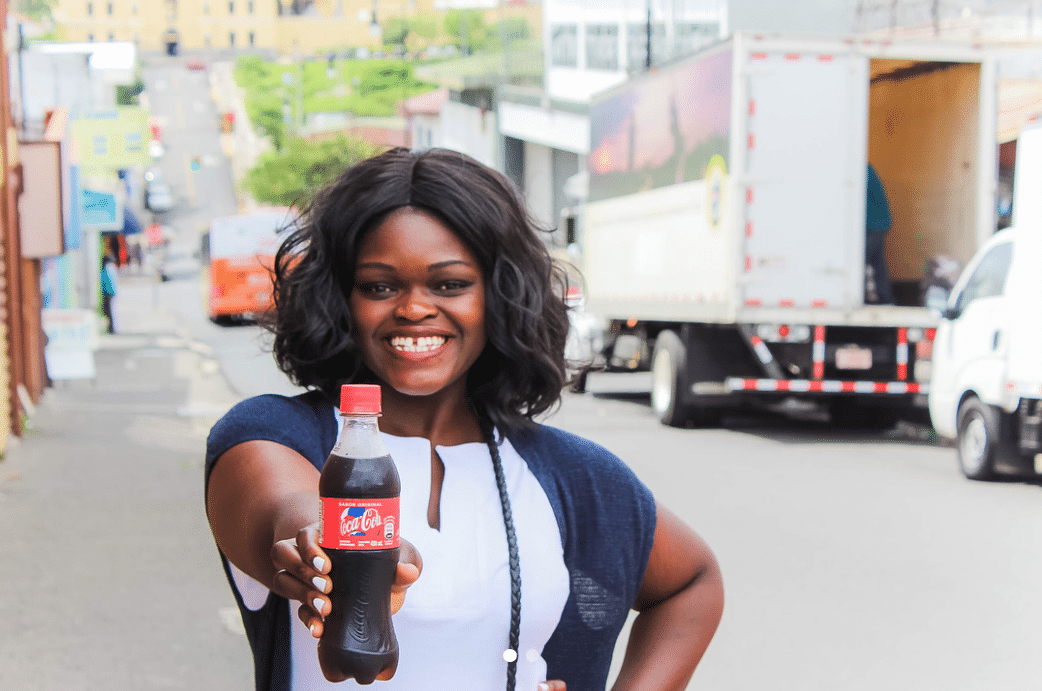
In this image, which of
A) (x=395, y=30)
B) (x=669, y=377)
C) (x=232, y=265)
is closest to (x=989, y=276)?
(x=669, y=377)

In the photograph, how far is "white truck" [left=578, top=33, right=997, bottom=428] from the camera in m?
12.7

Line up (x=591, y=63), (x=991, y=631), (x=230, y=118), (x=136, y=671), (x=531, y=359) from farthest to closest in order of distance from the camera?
(x=230, y=118), (x=591, y=63), (x=991, y=631), (x=136, y=671), (x=531, y=359)

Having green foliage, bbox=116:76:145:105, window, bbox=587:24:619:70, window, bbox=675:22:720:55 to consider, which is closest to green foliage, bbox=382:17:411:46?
green foliage, bbox=116:76:145:105

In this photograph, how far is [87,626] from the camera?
6.16 m

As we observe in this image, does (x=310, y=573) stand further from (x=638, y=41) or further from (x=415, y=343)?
(x=638, y=41)

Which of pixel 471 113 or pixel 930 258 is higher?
pixel 471 113

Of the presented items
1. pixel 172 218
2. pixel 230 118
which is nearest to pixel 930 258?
pixel 172 218

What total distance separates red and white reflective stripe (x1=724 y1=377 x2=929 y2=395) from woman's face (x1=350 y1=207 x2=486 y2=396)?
35.8 ft

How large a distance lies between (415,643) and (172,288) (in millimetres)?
60101

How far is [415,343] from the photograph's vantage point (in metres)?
2.27

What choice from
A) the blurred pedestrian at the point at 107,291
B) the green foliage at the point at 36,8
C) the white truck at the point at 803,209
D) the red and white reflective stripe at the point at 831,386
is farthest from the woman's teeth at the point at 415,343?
the green foliage at the point at 36,8

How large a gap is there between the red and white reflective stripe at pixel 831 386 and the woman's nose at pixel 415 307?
11.0 m

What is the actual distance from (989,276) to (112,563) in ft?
22.6

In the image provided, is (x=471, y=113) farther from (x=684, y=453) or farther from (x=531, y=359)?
(x=531, y=359)
